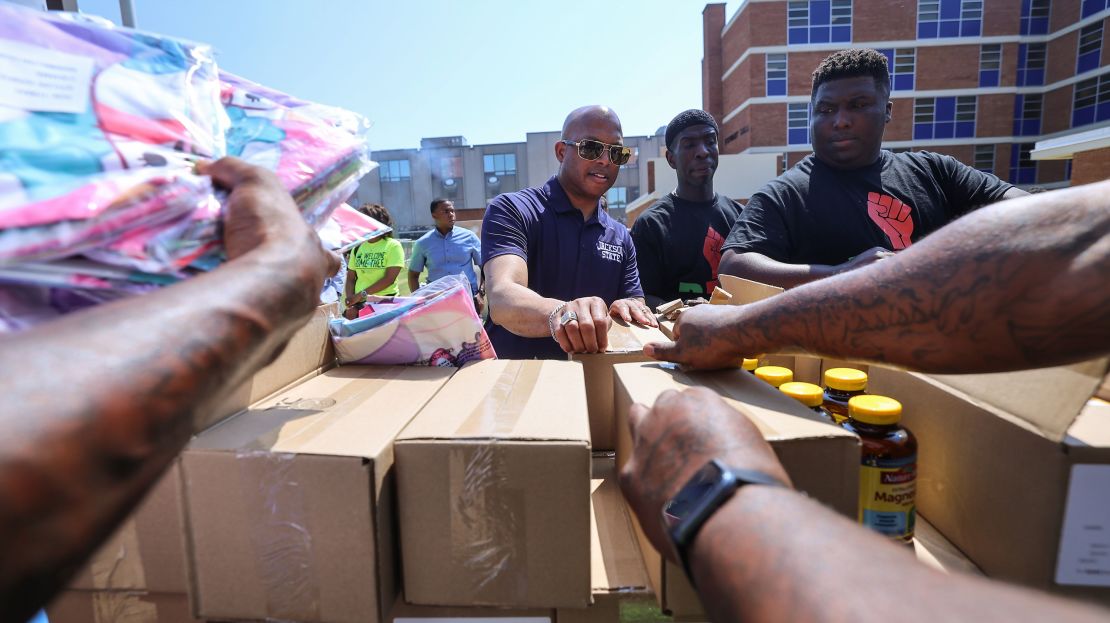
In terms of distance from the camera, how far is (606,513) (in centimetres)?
107

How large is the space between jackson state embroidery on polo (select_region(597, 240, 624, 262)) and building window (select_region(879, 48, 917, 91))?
3190 centimetres

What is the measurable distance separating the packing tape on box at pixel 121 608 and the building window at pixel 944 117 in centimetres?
3395

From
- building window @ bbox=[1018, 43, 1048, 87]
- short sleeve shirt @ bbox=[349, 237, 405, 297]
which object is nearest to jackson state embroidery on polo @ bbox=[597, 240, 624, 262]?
short sleeve shirt @ bbox=[349, 237, 405, 297]

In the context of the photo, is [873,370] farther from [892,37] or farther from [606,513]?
[892,37]

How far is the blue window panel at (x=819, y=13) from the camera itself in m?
26.6

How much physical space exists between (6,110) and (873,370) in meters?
1.60

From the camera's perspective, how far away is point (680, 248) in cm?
313

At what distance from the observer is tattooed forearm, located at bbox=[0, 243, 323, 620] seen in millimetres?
327

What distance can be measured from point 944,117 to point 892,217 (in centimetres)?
3252

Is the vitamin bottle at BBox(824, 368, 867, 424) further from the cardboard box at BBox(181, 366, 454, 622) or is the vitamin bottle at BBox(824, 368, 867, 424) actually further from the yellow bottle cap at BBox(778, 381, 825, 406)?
the cardboard box at BBox(181, 366, 454, 622)

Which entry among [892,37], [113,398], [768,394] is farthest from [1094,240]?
[892,37]

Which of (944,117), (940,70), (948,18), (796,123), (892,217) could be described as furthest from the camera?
(796,123)

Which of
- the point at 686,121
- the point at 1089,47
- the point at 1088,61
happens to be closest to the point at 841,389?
the point at 686,121

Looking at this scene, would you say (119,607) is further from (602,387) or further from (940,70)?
(940,70)
